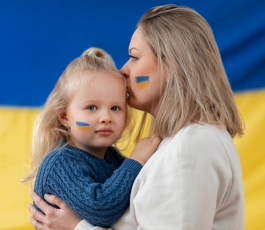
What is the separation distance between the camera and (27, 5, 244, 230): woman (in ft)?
4.94

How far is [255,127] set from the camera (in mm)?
2688

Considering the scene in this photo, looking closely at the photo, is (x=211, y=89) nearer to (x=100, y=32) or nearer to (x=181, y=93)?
(x=181, y=93)

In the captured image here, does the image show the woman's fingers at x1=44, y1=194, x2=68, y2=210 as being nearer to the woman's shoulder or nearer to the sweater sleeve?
the sweater sleeve

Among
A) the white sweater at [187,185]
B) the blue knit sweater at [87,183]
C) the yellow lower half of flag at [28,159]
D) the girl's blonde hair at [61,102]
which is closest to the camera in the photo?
the white sweater at [187,185]

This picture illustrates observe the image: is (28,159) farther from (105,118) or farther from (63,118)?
(105,118)

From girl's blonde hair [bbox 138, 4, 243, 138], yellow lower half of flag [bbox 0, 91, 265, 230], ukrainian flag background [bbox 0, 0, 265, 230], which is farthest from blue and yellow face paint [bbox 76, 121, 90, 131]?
ukrainian flag background [bbox 0, 0, 265, 230]

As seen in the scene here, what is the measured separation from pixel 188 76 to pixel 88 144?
39cm

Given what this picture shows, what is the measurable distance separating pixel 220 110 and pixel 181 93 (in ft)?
0.42

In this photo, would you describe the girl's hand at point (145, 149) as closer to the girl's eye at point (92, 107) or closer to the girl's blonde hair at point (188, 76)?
the girl's blonde hair at point (188, 76)

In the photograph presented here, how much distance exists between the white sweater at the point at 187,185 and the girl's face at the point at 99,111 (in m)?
0.21

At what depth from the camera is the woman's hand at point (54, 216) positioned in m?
1.68

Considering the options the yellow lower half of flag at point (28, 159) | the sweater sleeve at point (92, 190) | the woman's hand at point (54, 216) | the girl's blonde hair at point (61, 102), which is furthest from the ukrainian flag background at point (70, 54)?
the sweater sleeve at point (92, 190)

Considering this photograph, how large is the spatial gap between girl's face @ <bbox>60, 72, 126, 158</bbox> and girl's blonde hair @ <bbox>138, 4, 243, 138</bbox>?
0.15 m

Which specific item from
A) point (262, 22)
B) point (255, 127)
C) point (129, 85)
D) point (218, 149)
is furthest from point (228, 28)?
point (218, 149)
